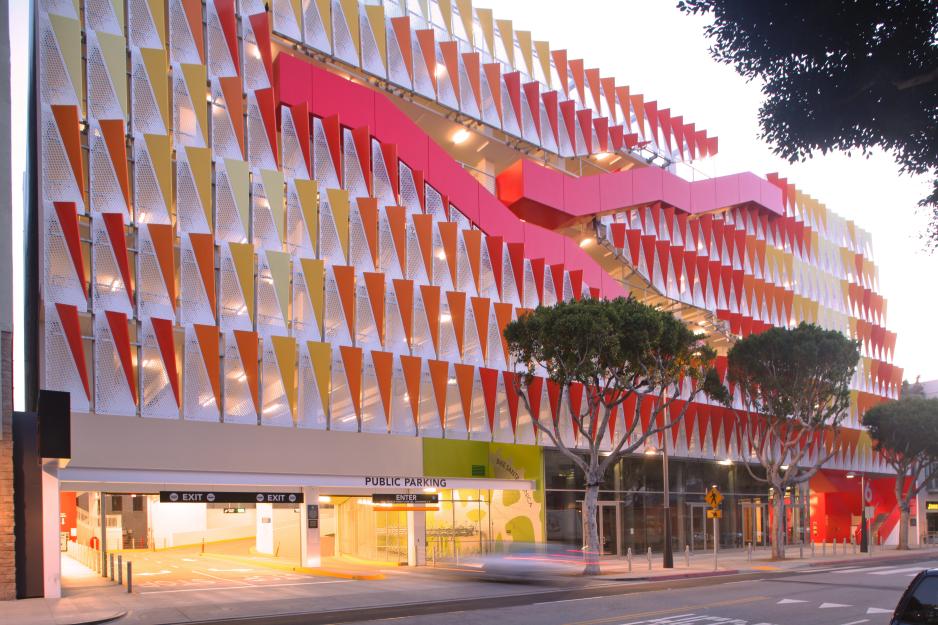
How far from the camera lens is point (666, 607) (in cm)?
2292

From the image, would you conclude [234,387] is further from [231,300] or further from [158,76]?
[158,76]

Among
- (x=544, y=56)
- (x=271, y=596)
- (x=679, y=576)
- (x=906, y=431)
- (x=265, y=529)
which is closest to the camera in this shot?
(x=271, y=596)

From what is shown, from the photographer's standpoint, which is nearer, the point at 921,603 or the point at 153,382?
the point at 921,603

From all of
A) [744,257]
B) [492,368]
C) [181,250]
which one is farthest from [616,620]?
[744,257]

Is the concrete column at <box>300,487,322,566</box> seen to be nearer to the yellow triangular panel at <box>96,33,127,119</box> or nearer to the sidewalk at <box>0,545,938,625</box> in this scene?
the sidewalk at <box>0,545,938,625</box>

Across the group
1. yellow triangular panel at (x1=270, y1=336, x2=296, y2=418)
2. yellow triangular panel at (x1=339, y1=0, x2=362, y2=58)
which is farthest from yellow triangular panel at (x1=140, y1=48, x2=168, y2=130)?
yellow triangular panel at (x1=339, y1=0, x2=362, y2=58)

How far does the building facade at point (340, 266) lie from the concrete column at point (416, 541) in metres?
0.17

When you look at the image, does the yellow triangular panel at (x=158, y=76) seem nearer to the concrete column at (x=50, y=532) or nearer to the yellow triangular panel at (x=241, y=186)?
the yellow triangular panel at (x=241, y=186)

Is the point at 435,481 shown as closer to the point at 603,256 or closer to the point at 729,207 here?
the point at 603,256

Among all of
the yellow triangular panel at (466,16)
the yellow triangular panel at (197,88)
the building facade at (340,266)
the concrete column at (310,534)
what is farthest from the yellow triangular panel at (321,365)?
the yellow triangular panel at (466,16)

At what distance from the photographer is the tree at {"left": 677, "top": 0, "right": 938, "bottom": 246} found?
10.7m

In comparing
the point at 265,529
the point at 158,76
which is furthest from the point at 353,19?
the point at 265,529

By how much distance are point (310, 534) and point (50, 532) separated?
1161 centimetres

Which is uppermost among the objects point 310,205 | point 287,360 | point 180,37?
point 180,37
